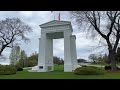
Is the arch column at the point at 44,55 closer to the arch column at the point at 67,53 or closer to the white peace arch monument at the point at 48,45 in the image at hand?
the white peace arch monument at the point at 48,45

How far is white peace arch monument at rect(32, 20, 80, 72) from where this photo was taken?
20.2 m

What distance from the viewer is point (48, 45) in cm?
2295

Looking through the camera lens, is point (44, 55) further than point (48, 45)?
No

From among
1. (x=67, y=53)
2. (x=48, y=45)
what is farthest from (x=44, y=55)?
(x=67, y=53)

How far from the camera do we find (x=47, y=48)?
2258 centimetres

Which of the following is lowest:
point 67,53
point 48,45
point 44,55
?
point 44,55

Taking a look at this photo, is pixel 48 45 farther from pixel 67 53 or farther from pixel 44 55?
pixel 67 53

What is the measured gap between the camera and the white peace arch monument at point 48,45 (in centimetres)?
2022

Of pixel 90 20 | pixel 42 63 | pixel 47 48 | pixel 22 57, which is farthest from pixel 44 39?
pixel 22 57
